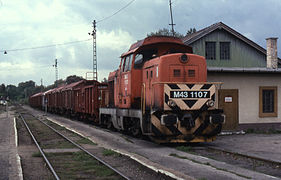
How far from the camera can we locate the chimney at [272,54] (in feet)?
64.7

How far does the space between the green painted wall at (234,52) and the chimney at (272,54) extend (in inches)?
276

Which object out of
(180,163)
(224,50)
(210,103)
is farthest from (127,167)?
(224,50)

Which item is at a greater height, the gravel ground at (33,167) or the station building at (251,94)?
the station building at (251,94)

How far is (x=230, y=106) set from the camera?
17453 mm

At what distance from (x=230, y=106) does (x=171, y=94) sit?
6.34 meters

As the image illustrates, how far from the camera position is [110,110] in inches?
691

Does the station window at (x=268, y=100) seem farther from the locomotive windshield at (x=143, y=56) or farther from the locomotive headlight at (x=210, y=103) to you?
the locomotive windshield at (x=143, y=56)

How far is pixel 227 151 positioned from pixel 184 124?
166cm

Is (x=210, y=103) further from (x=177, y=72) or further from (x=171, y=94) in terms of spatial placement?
(x=177, y=72)

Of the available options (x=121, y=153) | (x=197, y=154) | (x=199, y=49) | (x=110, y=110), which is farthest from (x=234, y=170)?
(x=199, y=49)

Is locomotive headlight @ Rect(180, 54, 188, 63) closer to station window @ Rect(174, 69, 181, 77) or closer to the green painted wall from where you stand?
station window @ Rect(174, 69, 181, 77)

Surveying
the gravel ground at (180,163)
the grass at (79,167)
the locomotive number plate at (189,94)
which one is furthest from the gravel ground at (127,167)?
the locomotive number plate at (189,94)

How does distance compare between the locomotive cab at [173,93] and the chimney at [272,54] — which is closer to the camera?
the locomotive cab at [173,93]

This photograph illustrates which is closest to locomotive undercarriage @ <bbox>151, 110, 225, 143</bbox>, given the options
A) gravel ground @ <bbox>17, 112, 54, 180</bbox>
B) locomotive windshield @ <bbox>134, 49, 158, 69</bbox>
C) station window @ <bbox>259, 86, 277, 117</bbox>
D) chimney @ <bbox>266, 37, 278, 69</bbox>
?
locomotive windshield @ <bbox>134, 49, 158, 69</bbox>
